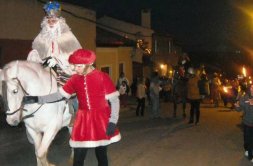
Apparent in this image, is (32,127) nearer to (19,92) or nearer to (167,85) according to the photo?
(19,92)

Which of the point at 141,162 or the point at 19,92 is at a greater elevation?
the point at 19,92

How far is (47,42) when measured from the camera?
314 inches

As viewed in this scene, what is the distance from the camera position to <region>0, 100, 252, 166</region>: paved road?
30.6 feet

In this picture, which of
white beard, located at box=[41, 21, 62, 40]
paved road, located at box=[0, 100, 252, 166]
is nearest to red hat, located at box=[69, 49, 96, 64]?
white beard, located at box=[41, 21, 62, 40]

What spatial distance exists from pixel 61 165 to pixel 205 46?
55.4m

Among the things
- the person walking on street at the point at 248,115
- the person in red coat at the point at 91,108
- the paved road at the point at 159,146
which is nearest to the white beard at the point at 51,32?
the person in red coat at the point at 91,108

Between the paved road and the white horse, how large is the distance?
7.30 ft

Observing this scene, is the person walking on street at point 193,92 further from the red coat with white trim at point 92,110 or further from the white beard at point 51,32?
the red coat with white trim at point 92,110

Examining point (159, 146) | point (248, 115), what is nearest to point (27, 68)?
point (248, 115)

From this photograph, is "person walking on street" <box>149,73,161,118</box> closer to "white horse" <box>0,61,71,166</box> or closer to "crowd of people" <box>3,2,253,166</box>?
"crowd of people" <box>3,2,253,166</box>

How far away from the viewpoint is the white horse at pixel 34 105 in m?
6.05

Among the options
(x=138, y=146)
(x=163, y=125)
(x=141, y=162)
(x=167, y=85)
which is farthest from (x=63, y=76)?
(x=167, y=85)

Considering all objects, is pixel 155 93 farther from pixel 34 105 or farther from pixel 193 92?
pixel 34 105

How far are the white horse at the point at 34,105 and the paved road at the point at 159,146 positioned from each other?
87.6 inches
